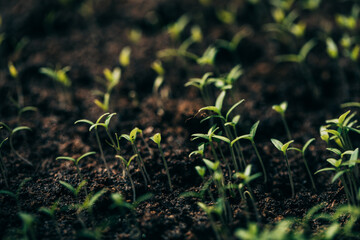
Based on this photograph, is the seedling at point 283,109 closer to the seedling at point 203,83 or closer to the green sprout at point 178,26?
the seedling at point 203,83

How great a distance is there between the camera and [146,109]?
2723 millimetres

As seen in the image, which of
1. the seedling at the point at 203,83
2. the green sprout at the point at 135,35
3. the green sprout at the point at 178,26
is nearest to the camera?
the seedling at the point at 203,83

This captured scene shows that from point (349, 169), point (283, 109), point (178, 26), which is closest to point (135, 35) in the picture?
point (178, 26)

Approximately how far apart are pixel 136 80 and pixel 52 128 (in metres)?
0.88

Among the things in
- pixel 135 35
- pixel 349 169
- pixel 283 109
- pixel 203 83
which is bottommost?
pixel 349 169

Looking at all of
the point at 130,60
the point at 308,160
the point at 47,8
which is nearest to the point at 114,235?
the point at 308,160

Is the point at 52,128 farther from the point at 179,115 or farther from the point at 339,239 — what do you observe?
the point at 339,239

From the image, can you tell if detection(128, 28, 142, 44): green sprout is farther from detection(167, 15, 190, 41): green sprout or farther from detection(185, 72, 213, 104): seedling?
detection(185, 72, 213, 104): seedling

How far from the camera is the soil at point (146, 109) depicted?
1.97 meters

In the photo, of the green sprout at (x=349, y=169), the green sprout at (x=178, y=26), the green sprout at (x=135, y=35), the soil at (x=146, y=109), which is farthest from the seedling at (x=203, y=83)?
the green sprout at (x=135, y=35)

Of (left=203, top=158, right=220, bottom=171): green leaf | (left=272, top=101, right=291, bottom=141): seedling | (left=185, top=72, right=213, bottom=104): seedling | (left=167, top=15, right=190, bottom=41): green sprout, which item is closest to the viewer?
(left=203, top=158, right=220, bottom=171): green leaf

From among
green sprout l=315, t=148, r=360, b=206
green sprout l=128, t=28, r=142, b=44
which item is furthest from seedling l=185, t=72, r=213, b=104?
green sprout l=128, t=28, r=142, b=44

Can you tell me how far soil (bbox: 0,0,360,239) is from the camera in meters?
1.97

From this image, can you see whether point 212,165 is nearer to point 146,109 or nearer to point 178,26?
point 146,109
